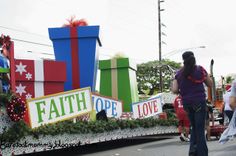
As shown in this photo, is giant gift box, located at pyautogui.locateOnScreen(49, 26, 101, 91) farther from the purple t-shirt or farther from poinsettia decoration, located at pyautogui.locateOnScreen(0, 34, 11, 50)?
the purple t-shirt

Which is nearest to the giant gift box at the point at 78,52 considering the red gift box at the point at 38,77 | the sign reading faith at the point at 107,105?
the red gift box at the point at 38,77

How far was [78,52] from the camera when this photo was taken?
42.6ft

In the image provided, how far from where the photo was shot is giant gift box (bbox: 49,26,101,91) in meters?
12.9

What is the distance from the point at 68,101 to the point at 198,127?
13.5 ft

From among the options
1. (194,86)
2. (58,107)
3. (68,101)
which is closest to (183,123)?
(68,101)

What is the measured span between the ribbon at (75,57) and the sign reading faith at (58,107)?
2836 millimetres

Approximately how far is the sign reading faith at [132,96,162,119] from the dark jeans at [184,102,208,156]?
6.08m

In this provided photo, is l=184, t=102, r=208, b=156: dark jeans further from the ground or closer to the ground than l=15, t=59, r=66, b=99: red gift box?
closer to the ground

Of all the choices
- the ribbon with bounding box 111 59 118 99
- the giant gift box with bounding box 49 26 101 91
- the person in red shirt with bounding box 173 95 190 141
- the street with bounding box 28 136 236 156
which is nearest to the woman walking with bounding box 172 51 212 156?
the street with bounding box 28 136 236 156

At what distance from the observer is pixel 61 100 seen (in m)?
9.44

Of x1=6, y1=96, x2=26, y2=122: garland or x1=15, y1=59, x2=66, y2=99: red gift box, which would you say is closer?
x1=6, y1=96, x2=26, y2=122: garland

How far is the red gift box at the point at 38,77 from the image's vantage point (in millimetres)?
10992

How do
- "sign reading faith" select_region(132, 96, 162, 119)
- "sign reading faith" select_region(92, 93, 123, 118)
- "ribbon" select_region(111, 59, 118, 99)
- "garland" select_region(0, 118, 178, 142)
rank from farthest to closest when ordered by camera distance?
"ribbon" select_region(111, 59, 118, 99), "sign reading faith" select_region(132, 96, 162, 119), "sign reading faith" select_region(92, 93, 123, 118), "garland" select_region(0, 118, 178, 142)

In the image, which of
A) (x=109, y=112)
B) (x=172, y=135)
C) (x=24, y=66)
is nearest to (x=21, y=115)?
(x=24, y=66)
